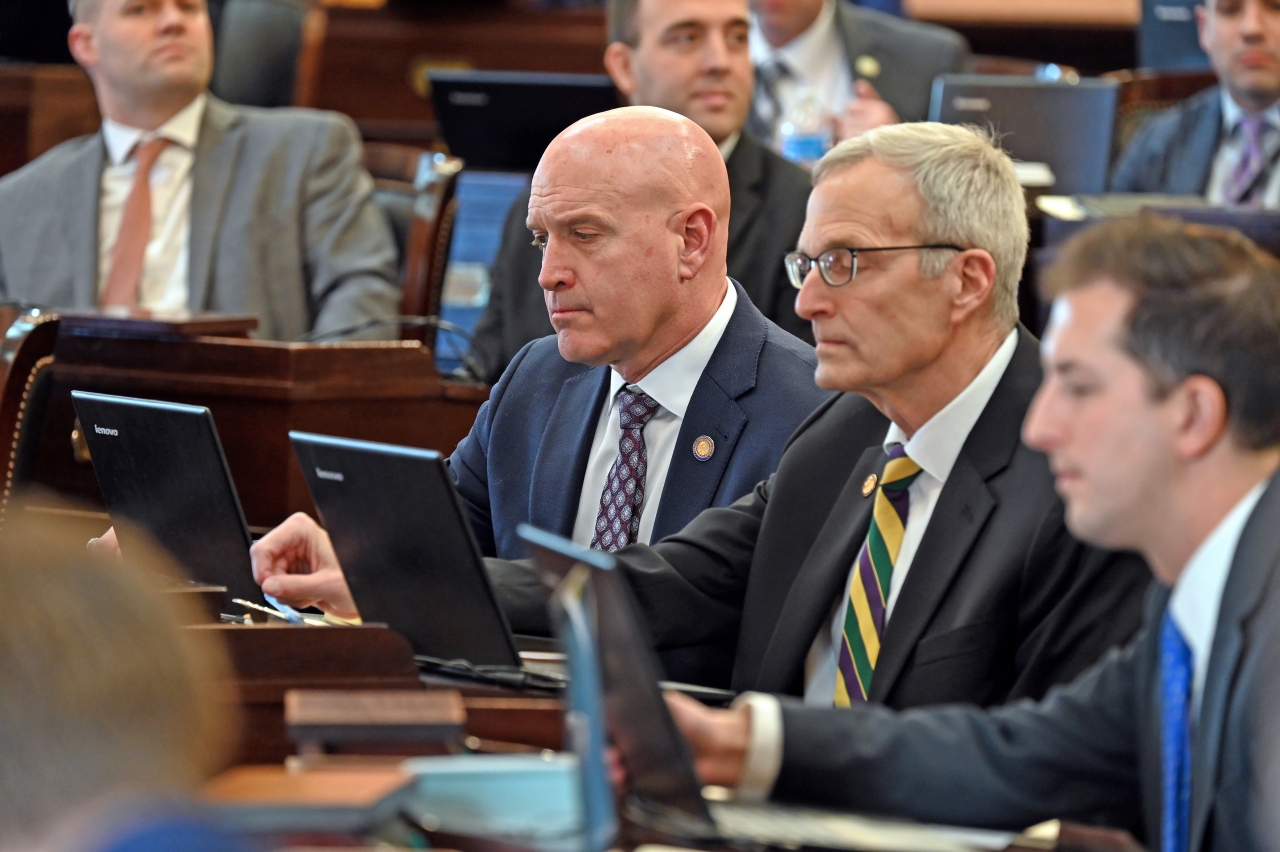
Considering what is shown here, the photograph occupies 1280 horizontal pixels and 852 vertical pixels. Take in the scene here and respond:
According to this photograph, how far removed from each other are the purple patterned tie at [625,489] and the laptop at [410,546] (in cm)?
69

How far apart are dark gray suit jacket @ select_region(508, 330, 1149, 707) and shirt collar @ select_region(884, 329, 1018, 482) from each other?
14mm

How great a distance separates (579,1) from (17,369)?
391 centimetres

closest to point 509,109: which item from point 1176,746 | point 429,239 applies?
point 429,239

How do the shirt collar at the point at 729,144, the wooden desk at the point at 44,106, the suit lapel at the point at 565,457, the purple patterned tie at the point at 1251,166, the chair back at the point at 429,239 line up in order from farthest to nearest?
the wooden desk at the point at 44,106, the purple patterned tie at the point at 1251,166, the chair back at the point at 429,239, the shirt collar at the point at 729,144, the suit lapel at the point at 565,457

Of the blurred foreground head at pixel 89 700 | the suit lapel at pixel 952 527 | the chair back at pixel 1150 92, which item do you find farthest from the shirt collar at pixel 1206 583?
the chair back at pixel 1150 92

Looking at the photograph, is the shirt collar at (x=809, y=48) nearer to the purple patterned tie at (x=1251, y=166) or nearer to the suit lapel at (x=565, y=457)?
the purple patterned tie at (x=1251, y=166)

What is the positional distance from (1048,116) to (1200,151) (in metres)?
0.76

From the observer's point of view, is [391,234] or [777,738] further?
[391,234]

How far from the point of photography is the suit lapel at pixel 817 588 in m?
2.09

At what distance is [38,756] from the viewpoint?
0.95 m

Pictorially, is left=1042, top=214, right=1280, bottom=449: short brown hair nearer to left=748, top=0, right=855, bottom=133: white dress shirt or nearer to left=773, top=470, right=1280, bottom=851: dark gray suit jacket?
left=773, top=470, right=1280, bottom=851: dark gray suit jacket

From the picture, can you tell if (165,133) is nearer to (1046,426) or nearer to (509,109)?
(509,109)

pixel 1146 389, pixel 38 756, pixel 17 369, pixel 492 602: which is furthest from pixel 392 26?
pixel 38 756

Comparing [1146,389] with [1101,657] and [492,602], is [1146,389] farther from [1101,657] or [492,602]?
[492,602]
